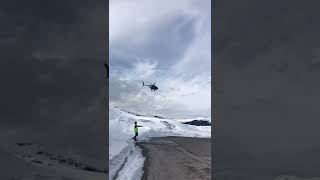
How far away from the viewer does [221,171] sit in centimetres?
956

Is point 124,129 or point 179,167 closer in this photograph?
point 179,167

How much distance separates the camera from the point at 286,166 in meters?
9.71
